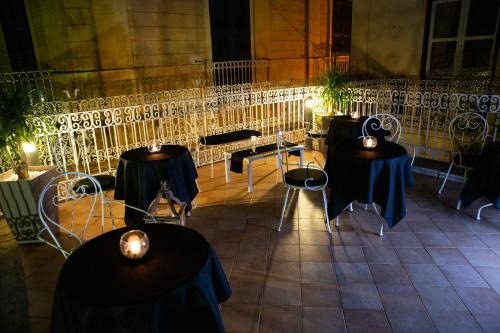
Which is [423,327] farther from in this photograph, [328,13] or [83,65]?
[328,13]

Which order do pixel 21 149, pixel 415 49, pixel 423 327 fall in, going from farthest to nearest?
pixel 415 49 → pixel 21 149 → pixel 423 327

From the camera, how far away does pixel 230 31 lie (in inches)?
412

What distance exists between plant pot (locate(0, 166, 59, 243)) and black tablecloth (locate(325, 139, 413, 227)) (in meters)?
2.91

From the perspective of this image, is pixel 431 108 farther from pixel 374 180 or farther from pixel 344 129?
pixel 374 180

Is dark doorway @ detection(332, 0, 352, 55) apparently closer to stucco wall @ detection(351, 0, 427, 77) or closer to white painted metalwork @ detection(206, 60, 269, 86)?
white painted metalwork @ detection(206, 60, 269, 86)

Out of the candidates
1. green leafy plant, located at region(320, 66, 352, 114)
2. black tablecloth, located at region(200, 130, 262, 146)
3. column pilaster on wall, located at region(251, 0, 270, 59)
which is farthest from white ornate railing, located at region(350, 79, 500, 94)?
column pilaster on wall, located at region(251, 0, 270, 59)

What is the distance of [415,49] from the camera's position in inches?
287

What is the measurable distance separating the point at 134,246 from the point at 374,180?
2291mm

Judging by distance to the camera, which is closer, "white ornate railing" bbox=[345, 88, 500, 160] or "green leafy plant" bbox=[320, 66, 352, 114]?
"white ornate railing" bbox=[345, 88, 500, 160]

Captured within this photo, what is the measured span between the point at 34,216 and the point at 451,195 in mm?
4634

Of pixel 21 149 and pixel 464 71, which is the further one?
pixel 464 71

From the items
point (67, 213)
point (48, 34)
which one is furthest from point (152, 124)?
point (48, 34)

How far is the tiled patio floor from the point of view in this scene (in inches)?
92.9

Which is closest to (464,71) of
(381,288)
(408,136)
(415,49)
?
(415,49)
